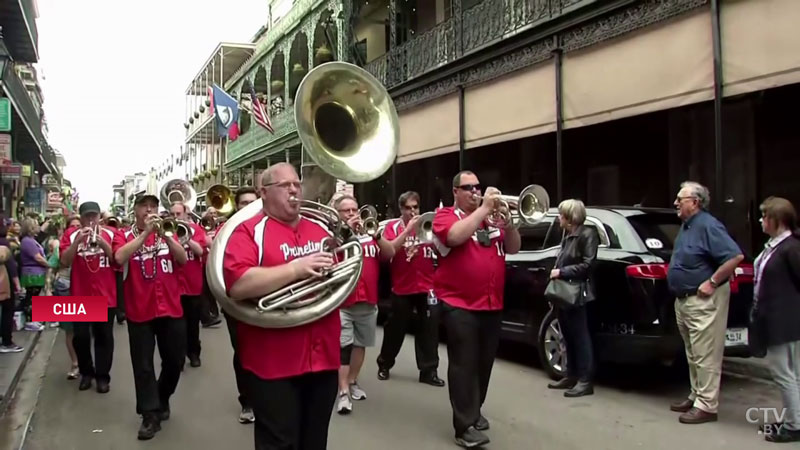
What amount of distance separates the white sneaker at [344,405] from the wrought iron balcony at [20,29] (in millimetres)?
17679

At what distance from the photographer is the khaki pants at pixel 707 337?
5551 mm

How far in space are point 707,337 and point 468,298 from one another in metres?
2.20

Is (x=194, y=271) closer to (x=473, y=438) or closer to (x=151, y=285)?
(x=151, y=285)

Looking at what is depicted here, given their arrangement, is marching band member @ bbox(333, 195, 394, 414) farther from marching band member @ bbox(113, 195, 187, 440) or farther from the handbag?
the handbag

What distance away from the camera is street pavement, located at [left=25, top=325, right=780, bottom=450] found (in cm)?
528

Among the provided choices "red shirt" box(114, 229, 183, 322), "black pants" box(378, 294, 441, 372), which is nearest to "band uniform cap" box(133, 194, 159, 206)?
"red shirt" box(114, 229, 183, 322)

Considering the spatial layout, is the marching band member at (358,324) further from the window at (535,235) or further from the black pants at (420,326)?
the window at (535,235)

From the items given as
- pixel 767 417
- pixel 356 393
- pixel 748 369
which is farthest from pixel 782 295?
pixel 356 393

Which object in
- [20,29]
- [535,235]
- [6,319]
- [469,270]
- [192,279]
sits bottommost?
[6,319]

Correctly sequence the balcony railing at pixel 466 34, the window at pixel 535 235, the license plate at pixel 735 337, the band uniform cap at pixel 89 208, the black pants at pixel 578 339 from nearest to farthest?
1. the license plate at pixel 735 337
2. the black pants at pixel 578 339
3. the band uniform cap at pixel 89 208
4. the window at pixel 535 235
5. the balcony railing at pixel 466 34

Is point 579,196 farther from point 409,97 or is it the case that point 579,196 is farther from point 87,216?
point 87,216

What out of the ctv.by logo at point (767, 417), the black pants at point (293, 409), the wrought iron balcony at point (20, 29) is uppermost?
the wrought iron balcony at point (20, 29)

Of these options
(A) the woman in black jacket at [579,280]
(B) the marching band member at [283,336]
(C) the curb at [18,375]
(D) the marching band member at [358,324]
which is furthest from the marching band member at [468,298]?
(C) the curb at [18,375]

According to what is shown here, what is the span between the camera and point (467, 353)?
4816 millimetres
